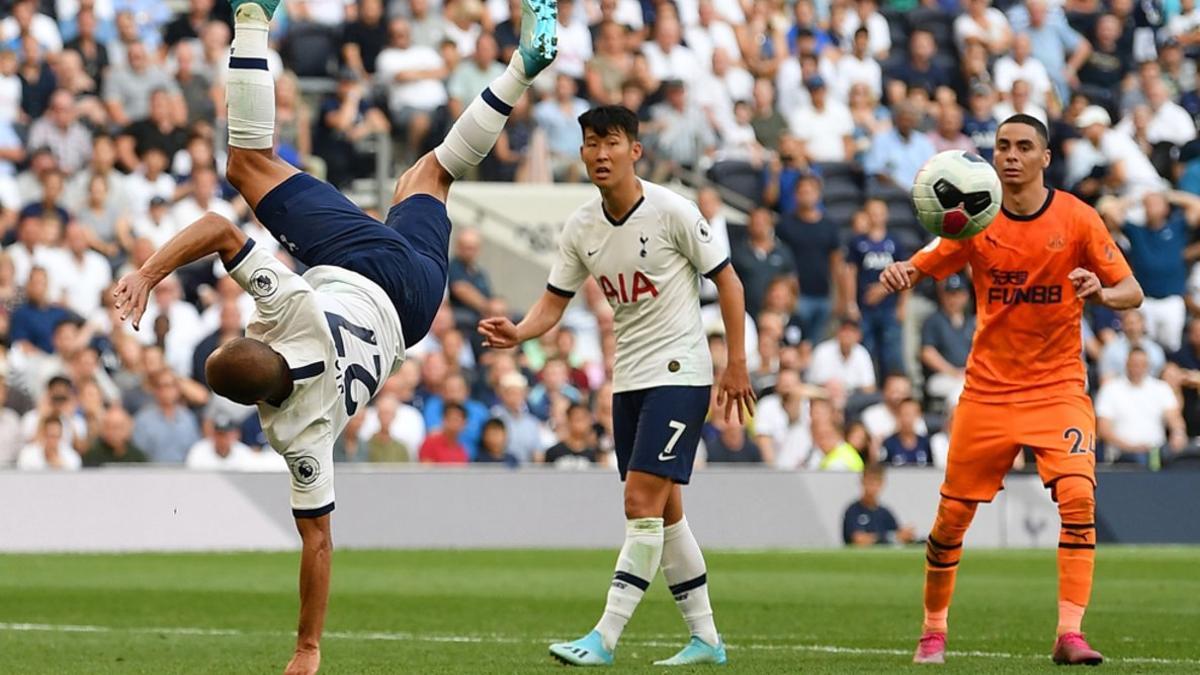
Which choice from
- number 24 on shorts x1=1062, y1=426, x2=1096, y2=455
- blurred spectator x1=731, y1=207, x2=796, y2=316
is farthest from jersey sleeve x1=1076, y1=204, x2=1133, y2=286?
blurred spectator x1=731, y1=207, x2=796, y2=316

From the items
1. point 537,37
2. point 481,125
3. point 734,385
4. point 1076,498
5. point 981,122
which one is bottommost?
point 1076,498

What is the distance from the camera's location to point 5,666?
10125 millimetres

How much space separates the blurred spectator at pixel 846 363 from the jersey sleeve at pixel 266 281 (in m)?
15.5

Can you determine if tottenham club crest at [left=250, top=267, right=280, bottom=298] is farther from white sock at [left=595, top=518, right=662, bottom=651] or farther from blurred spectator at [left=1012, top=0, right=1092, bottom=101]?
blurred spectator at [left=1012, top=0, right=1092, bottom=101]

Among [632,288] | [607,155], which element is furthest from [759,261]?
[607,155]

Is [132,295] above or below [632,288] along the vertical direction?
below

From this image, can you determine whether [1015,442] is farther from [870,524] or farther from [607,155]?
[870,524]

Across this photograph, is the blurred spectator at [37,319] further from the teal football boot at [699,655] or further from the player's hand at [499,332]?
the teal football boot at [699,655]

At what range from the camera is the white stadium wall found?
19.8m

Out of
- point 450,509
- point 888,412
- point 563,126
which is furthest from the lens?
point 563,126

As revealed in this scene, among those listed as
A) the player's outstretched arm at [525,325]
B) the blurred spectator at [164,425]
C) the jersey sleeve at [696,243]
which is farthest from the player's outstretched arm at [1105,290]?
the blurred spectator at [164,425]

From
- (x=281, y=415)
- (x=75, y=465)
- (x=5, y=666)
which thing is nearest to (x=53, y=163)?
(x=75, y=465)

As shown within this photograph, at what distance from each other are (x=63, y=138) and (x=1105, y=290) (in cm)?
1505

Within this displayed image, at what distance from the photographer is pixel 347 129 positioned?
24.4 metres
